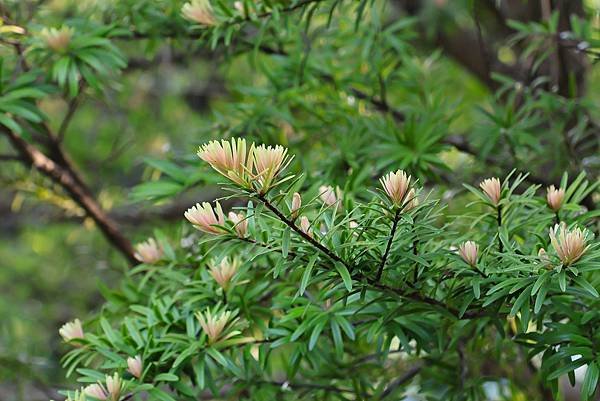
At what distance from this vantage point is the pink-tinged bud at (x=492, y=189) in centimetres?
71

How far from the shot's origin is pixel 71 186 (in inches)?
49.6

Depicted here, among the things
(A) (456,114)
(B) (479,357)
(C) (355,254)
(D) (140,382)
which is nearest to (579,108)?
(A) (456,114)

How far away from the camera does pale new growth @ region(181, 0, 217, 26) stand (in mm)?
939

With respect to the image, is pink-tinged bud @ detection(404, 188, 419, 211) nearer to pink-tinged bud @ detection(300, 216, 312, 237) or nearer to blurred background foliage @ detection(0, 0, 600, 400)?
pink-tinged bud @ detection(300, 216, 312, 237)

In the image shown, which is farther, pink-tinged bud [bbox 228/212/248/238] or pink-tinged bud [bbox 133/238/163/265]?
pink-tinged bud [bbox 133/238/163/265]

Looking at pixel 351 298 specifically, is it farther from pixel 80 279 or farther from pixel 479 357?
pixel 80 279

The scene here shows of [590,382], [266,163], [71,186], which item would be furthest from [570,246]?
[71,186]

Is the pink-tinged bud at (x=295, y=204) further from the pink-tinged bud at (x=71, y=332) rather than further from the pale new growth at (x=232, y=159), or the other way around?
the pink-tinged bud at (x=71, y=332)

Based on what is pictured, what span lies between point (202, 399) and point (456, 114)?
55 centimetres

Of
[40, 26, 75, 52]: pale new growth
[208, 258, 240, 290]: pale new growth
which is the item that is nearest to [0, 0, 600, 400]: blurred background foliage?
[40, 26, 75, 52]: pale new growth

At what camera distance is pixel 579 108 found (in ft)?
3.84

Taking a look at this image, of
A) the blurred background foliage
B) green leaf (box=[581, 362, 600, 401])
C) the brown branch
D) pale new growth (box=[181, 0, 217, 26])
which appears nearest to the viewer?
green leaf (box=[581, 362, 600, 401])

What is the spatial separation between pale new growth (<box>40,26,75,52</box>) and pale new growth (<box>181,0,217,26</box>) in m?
0.18

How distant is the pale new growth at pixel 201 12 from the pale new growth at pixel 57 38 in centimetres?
18
